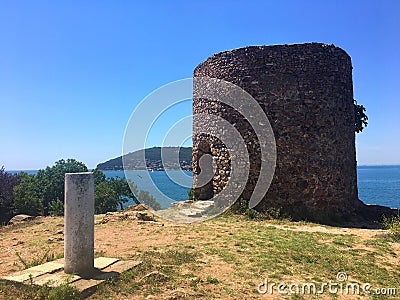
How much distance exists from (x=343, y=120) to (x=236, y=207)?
16.4ft

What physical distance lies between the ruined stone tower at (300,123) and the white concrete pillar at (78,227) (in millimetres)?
7185

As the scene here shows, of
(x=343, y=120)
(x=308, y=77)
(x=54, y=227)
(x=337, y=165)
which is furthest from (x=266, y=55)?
(x=54, y=227)

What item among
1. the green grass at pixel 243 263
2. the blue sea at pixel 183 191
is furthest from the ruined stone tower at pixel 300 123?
the blue sea at pixel 183 191

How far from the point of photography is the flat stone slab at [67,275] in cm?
467

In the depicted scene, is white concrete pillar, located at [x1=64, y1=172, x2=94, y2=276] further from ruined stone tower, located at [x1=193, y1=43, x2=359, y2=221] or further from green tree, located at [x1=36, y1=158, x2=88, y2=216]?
green tree, located at [x1=36, y1=158, x2=88, y2=216]

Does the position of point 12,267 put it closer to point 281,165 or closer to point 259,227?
point 259,227

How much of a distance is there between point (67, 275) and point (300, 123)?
870cm

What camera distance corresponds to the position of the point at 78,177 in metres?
5.25

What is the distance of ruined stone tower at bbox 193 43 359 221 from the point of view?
11133mm

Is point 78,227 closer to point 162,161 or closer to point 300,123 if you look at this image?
point 300,123

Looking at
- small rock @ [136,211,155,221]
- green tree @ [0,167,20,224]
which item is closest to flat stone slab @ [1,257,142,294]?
small rock @ [136,211,155,221]

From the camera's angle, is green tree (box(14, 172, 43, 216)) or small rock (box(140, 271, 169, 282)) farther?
green tree (box(14, 172, 43, 216))

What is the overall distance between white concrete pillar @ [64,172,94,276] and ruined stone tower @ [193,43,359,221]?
7.18 metres

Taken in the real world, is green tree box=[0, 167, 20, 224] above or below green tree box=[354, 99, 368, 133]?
below
